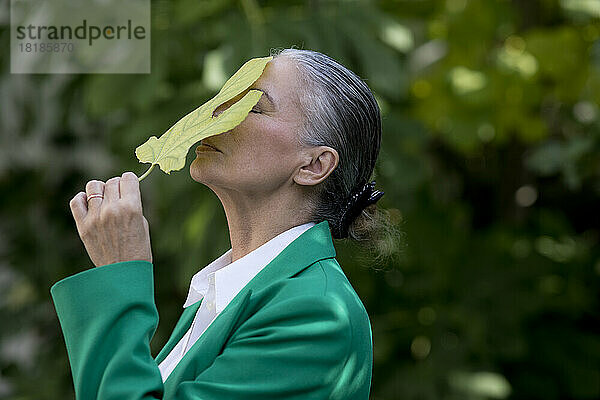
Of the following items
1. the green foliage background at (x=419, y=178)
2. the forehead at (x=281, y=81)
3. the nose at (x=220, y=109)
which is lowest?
the green foliage background at (x=419, y=178)

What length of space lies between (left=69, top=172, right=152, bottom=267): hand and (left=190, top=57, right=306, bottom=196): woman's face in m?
0.15

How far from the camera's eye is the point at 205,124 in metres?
1.43

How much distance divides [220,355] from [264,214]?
29cm

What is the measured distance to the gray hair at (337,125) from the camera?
146 centimetres

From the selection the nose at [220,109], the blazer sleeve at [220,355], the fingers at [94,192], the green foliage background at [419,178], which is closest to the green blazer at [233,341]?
the blazer sleeve at [220,355]

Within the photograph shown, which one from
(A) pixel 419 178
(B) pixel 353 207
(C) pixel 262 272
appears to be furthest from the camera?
(A) pixel 419 178

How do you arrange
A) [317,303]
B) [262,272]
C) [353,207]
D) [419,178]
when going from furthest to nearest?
[419,178] → [353,207] → [262,272] → [317,303]

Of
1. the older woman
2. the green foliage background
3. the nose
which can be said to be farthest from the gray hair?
the green foliage background

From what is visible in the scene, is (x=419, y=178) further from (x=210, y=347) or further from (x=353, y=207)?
(x=210, y=347)

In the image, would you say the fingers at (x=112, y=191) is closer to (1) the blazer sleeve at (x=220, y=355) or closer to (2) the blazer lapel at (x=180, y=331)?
(1) the blazer sleeve at (x=220, y=355)

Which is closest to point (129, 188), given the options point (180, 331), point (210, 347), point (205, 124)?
point (205, 124)

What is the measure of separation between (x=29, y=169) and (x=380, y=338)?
1979 millimetres

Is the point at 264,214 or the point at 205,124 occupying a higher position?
the point at 205,124

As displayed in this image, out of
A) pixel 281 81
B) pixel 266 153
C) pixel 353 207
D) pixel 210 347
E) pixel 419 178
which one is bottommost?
pixel 419 178
